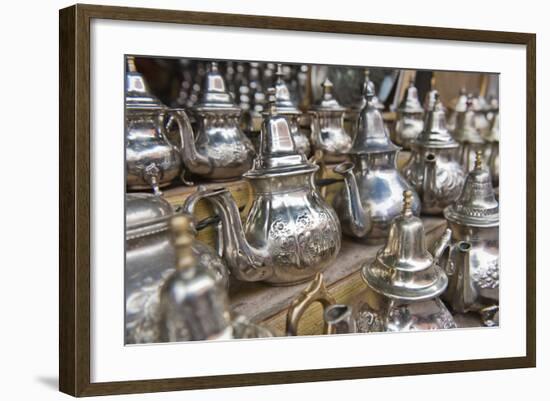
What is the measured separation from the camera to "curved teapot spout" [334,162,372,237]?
121 centimetres

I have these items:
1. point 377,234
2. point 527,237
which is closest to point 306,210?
point 377,234

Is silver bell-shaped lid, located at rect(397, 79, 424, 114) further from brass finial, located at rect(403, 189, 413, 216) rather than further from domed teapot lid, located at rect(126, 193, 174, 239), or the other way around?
domed teapot lid, located at rect(126, 193, 174, 239)

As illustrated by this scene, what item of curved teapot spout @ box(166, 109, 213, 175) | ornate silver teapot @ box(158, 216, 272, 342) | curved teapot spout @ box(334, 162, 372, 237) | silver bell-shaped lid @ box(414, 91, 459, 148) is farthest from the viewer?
silver bell-shaped lid @ box(414, 91, 459, 148)

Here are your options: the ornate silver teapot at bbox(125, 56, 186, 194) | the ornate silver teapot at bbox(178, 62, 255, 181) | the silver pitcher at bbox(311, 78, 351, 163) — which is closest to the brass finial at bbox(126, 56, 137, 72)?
the ornate silver teapot at bbox(125, 56, 186, 194)

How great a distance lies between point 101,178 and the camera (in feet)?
3.33

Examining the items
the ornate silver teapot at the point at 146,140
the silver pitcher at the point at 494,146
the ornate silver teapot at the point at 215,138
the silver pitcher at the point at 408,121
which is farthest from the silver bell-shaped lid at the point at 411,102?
the ornate silver teapot at the point at 146,140

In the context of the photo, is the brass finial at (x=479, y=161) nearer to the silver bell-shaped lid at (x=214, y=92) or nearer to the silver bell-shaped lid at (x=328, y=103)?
the silver bell-shaped lid at (x=328, y=103)

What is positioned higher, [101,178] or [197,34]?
[197,34]

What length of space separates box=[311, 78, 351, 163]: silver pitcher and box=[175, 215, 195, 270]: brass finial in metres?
0.26

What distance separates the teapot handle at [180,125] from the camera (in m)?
1.10

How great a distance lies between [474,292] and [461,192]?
16cm

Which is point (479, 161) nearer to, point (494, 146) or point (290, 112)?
point (494, 146)

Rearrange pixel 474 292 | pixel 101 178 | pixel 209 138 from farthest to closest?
pixel 474 292 → pixel 209 138 → pixel 101 178

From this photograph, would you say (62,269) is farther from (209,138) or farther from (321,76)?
(321,76)
